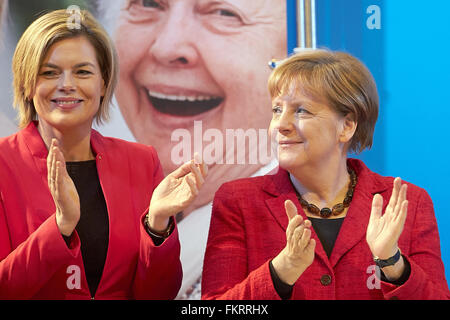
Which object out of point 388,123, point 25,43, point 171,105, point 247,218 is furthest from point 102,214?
point 388,123

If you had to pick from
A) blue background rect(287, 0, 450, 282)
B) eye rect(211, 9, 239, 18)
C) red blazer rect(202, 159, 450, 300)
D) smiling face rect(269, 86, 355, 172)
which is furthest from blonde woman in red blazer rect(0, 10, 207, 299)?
blue background rect(287, 0, 450, 282)

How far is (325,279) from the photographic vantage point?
178 centimetres

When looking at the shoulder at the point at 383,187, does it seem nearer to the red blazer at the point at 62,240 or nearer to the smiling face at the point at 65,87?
the red blazer at the point at 62,240

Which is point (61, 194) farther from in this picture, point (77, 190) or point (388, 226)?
point (388, 226)

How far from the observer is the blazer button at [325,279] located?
1.78 m

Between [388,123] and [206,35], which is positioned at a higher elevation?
[206,35]

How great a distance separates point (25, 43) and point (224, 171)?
107cm

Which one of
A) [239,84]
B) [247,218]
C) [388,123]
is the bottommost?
[247,218]

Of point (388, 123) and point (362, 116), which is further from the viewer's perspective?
point (388, 123)

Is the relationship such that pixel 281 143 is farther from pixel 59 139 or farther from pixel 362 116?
pixel 59 139

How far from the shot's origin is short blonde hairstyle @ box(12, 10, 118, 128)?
6.23 feet

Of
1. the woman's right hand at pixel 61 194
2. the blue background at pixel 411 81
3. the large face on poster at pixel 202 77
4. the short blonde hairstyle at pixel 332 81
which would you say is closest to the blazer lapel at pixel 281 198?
the short blonde hairstyle at pixel 332 81

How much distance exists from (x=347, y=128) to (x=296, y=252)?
1.74 feet

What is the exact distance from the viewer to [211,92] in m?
2.69
